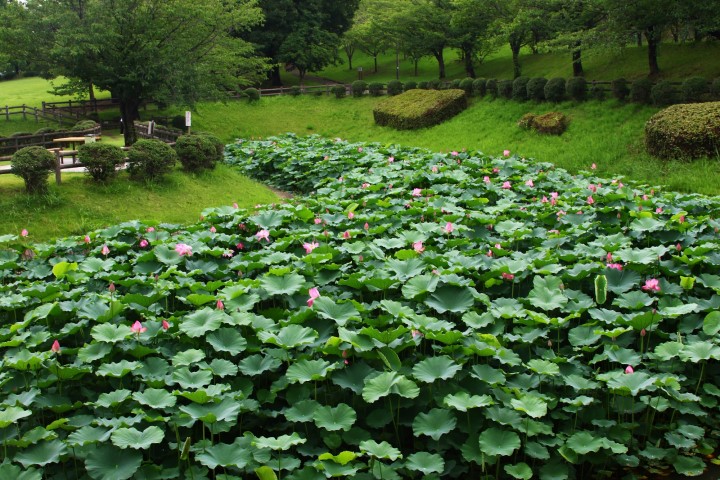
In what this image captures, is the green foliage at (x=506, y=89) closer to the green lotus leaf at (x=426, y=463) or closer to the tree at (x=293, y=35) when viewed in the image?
the tree at (x=293, y=35)

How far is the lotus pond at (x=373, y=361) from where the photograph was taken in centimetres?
418

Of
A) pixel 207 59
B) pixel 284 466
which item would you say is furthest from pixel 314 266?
pixel 207 59

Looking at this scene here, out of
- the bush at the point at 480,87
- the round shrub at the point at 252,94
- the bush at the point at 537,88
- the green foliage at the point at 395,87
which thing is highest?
the round shrub at the point at 252,94

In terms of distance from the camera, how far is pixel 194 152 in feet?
47.8

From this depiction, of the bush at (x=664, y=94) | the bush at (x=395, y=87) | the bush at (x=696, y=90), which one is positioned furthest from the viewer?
the bush at (x=395, y=87)

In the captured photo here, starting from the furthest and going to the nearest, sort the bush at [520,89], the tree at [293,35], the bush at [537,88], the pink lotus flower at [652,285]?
the tree at [293,35] < the bush at [520,89] < the bush at [537,88] < the pink lotus flower at [652,285]

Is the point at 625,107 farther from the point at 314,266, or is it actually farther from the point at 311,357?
the point at 311,357

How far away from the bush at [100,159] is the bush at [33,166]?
0.80 meters

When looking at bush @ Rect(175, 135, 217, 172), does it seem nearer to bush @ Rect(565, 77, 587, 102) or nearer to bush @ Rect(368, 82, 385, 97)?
bush @ Rect(565, 77, 587, 102)

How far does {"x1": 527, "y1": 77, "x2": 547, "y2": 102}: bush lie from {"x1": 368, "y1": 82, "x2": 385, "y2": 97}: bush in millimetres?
11063

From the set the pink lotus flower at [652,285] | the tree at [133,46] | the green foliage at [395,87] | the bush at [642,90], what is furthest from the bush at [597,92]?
the pink lotus flower at [652,285]

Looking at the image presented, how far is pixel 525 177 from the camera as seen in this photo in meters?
11.8

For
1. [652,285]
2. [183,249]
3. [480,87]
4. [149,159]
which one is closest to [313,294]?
Answer: [183,249]

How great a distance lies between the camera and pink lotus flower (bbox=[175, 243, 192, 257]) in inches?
266
